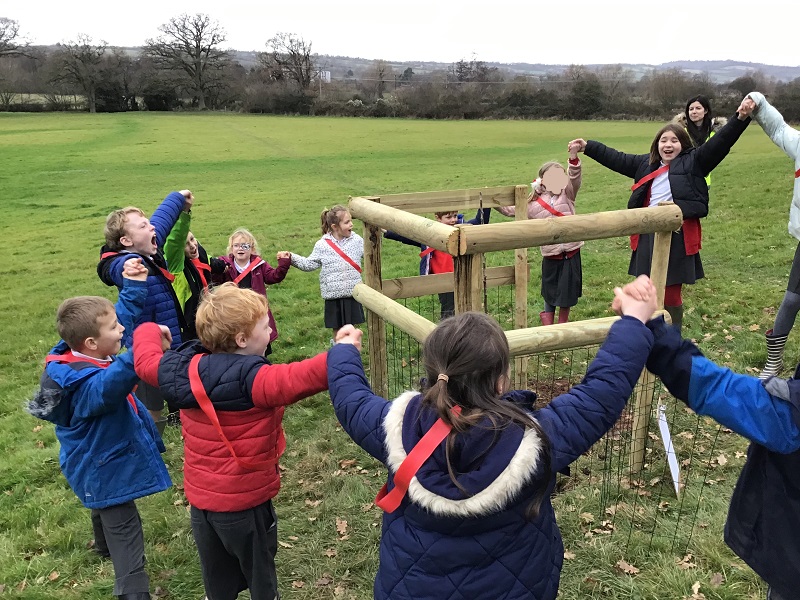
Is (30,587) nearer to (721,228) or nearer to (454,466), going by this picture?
(454,466)

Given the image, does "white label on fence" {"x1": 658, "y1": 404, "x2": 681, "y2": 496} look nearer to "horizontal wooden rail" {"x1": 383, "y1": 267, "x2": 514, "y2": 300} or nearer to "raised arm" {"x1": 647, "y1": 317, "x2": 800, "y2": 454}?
"horizontal wooden rail" {"x1": 383, "y1": 267, "x2": 514, "y2": 300}

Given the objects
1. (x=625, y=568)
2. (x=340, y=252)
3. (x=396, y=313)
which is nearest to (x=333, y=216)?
(x=340, y=252)

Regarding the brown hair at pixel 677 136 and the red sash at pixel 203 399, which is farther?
the brown hair at pixel 677 136

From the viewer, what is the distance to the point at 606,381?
2090 mm

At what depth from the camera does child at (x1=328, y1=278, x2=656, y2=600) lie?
1944 mm

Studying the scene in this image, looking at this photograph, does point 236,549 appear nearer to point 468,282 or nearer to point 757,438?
point 468,282

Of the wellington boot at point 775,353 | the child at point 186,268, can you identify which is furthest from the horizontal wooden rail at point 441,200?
the wellington boot at point 775,353

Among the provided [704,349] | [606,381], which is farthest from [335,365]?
[704,349]

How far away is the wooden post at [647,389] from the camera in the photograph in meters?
3.79

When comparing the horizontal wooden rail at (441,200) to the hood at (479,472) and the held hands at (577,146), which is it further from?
the hood at (479,472)

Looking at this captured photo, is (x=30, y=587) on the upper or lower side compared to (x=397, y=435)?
lower

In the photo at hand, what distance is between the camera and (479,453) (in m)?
1.95

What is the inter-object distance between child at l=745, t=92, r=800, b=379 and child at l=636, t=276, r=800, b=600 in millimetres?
2664

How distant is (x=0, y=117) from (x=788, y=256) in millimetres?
58206
